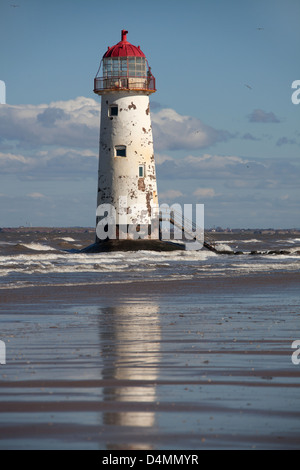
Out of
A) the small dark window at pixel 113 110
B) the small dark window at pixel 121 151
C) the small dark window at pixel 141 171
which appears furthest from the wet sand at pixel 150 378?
the small dark window at pixel 113 110

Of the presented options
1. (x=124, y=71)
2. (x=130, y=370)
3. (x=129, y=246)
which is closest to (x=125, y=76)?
(x=124, y=71)

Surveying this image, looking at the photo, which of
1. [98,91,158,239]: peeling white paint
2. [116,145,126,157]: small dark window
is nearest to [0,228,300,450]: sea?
[98,91,158,239]: peeling white paint

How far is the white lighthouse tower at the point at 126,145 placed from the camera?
3469 centimetres

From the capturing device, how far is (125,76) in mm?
35062

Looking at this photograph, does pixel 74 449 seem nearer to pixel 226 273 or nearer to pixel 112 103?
pixel 226 273

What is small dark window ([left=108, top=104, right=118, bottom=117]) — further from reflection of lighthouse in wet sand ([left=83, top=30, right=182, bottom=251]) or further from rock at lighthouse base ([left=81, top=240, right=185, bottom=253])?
rock at lighthouse base ([left=81, top=240, right=185, bottom=253])

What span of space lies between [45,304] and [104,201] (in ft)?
65.8

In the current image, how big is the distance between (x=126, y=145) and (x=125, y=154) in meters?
0.41

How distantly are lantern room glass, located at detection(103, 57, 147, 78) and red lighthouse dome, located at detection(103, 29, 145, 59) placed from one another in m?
0.15

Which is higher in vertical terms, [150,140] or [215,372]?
[150,140]

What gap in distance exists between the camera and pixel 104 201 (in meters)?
34.9

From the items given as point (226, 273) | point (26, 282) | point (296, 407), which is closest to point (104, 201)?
point (226, 273)

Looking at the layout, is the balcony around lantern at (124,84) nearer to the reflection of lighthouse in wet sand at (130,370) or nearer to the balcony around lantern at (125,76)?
the balcony around lantern at (125,76)
